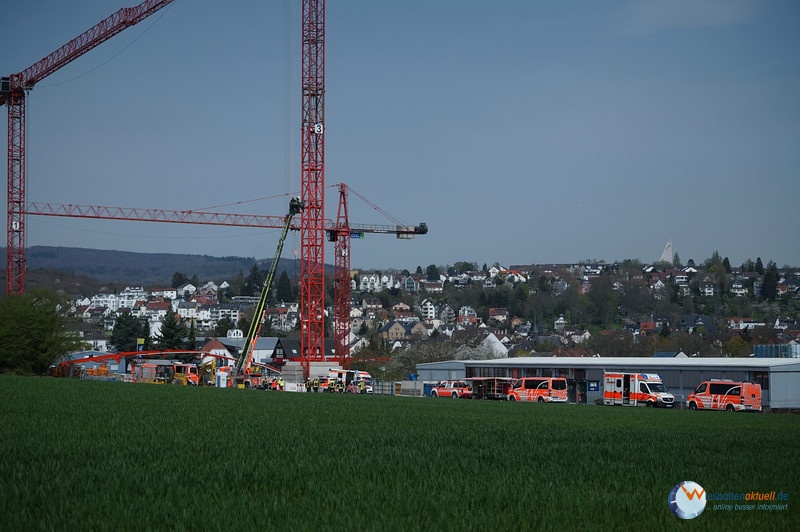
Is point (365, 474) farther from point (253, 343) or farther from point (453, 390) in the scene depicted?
point (253, 343)

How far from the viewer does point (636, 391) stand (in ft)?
189

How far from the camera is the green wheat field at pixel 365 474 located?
1225 centimetres

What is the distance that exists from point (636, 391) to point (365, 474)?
44228 millimetres

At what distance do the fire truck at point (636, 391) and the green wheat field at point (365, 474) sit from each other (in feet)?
96.3

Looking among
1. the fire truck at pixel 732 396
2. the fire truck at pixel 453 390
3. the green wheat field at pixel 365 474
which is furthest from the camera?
the fire truck at pixel 453 390

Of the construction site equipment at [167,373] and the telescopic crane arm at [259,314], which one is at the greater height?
the telescopic crane arm at [259,314]

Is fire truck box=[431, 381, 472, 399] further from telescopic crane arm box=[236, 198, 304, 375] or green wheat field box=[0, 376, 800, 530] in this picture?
green wheat field box=[0, 376, 800, 530]

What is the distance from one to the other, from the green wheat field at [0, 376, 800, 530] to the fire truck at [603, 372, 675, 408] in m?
29.4

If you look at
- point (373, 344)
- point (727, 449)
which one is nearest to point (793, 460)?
point (727, 449)

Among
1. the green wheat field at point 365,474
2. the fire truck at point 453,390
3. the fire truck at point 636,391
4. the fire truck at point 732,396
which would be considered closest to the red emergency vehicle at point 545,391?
the fire truck at point 636,391

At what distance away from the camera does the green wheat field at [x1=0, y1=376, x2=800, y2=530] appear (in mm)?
12250

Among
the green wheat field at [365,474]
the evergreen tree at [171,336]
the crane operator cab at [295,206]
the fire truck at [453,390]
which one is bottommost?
the fire truck at [453,390]

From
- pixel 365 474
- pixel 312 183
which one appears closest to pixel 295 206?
pixel 312 183

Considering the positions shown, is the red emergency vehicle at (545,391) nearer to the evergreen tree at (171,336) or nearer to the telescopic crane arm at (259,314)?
the telescopic crane arm at (259,314)
